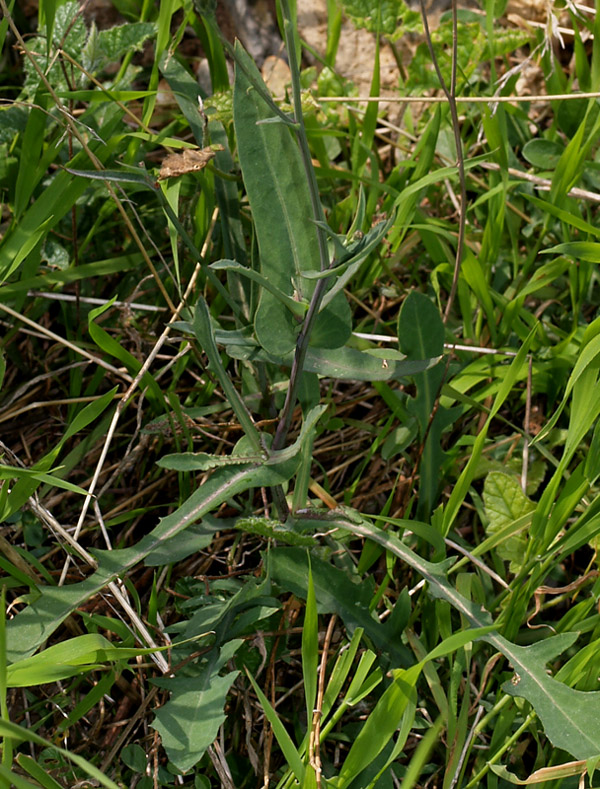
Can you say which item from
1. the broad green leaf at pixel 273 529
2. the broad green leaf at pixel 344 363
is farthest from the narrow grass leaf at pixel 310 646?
the broad green leaf at pixel 344 363

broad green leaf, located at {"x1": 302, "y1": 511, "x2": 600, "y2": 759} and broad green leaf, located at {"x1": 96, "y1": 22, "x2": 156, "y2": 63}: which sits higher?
Result: broad green leaf, located at {"x1": 96, "y1": 22, "x2": 156, "y2": 63}

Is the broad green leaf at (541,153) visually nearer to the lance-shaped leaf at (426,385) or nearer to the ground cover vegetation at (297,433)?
the ground cover vegetation at (297,433)

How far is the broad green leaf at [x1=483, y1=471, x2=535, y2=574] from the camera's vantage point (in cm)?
169

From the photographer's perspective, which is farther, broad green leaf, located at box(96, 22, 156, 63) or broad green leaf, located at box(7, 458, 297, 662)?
broad green leaf, located at box(96, 22, 156, 63)

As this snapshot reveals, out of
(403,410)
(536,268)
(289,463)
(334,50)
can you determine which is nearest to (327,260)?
(289,463)

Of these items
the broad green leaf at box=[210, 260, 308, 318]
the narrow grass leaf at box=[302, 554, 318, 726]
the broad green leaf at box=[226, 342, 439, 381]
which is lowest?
the narrow grass leaf at box=[302, 554, 318, 726]

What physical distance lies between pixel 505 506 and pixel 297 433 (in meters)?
0.53

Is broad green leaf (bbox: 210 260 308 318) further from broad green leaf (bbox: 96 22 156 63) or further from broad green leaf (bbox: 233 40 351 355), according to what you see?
broad green leaf (bbox: 96 22 156 63)

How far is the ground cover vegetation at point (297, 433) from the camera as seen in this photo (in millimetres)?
1407

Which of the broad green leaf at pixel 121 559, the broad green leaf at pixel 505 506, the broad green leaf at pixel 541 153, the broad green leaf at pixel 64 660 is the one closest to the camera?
the broad green leaf at pixel 64 660

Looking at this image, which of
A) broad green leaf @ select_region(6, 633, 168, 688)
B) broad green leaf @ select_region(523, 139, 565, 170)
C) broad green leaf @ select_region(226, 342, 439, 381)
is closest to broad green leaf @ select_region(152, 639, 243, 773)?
broad green leaf @ select_region(6, 633, 168, 688)

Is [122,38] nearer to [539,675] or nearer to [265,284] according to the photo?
[265,284]

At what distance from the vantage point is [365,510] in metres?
1.89

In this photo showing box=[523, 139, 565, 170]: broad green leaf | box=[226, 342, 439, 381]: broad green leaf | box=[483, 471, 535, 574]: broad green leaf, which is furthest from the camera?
box=[523, 139, 565, 170]: broad green leaf
